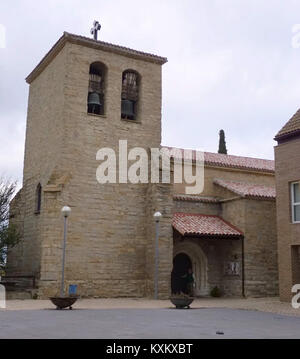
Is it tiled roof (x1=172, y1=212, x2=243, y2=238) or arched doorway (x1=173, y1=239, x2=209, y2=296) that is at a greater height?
tiled roof (x1=172, y1=212, x2=243, y2=238)

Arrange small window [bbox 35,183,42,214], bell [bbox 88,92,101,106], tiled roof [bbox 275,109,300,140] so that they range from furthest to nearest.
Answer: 1. small window [bbox 35,183,42,214]
2. bell [bbox 88,92,101,106]
3. tiled roof [bbox 275,109,300,140]

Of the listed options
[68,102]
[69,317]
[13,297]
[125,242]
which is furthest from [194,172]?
[69,317]

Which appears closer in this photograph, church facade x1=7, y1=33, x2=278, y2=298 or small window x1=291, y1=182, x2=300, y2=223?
small window x1=291, y1=182, x2=300, y2=223

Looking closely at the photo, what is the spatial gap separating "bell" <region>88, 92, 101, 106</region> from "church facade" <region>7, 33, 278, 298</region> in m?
0.05

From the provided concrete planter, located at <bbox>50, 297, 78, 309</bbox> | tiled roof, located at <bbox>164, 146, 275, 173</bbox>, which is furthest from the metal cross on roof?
concrete planter, located at <bbox>50, 297, 78, 309</bbox>

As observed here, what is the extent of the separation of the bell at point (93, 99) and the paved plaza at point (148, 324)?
9688mm

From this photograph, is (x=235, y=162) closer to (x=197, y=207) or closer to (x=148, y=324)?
(x=197, y=207)

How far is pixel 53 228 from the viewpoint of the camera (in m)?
19.6

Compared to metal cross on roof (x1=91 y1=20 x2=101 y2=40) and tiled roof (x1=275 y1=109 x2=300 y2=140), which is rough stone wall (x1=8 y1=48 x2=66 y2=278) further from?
tiled roof (x1=275 y1=109 x2=300 y2=140)

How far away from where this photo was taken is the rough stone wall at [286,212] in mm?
18953

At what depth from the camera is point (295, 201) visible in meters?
19.4

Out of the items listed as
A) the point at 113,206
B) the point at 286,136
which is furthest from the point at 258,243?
the point at 113,206

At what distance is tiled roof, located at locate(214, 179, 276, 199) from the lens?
23359 mm
